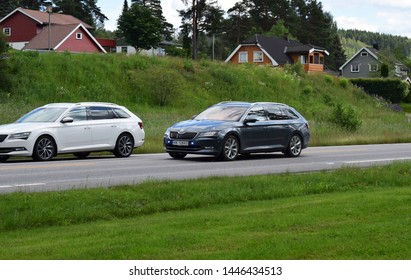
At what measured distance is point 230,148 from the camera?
2106 centimetres

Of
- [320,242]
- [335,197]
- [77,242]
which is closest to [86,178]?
[335,197]

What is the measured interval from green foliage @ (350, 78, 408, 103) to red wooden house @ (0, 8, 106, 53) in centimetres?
2863

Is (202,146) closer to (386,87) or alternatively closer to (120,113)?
(120,113)

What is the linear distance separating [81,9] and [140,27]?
22.9 m

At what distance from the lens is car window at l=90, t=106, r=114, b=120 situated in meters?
22.0

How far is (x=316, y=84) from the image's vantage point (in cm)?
6675

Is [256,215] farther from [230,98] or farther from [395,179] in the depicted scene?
[230,98]

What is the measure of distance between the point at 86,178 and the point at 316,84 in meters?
52.7

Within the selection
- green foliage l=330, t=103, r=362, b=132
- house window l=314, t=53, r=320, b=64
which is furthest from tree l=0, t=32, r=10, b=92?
house window l=314, t=53, r=320, b=64

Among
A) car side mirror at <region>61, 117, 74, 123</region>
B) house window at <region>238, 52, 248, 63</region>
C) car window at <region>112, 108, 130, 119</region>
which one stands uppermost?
house window at <region>238, 52, 248, 63</region>

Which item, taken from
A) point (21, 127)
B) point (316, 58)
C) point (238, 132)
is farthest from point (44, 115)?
point (316, 58)

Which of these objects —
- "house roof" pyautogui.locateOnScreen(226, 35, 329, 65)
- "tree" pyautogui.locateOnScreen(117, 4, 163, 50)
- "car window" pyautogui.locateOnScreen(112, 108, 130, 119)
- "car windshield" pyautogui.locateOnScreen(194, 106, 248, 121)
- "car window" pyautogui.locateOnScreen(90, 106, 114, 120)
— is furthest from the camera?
"house roof" pyautogui.locateOnScreen(226, 35, 329, 65)

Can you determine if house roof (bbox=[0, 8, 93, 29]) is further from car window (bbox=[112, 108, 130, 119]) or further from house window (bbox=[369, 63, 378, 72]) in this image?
car window (bbox=[112, 108, 130, 119])

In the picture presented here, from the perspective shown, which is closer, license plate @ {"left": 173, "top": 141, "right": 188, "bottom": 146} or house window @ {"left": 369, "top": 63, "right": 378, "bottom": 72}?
license plate @ {"left": 173, "top": 141, "right": 188, "bottom": 146}
